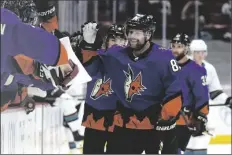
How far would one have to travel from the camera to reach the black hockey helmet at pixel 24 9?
3.47ft

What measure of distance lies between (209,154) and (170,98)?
2.03 meters

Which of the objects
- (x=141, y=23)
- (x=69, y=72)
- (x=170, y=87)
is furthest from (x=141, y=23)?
(x=69, y=72)

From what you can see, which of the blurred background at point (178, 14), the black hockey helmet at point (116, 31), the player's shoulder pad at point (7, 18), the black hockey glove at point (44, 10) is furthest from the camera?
the blurred background at point (178, 14)

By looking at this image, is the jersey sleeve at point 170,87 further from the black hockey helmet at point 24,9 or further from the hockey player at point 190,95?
the black hockey helmet at point 24,9

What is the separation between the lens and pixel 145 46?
224 cm

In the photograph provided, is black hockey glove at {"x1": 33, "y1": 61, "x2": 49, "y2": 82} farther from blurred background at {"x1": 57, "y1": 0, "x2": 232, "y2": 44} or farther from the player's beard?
blurred background at {"x1": 57, "y1": 0, "x2": 232, "y2": 44}

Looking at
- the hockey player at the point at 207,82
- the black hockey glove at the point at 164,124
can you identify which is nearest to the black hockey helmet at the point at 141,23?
the black hockey glove at the point at 164,124

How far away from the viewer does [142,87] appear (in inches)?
88.6

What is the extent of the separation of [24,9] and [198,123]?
2.21m

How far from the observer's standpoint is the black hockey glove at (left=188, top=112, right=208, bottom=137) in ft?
10.5

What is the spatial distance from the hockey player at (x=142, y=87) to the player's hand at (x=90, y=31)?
8.8 inches

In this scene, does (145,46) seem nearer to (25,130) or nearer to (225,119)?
(25,130)

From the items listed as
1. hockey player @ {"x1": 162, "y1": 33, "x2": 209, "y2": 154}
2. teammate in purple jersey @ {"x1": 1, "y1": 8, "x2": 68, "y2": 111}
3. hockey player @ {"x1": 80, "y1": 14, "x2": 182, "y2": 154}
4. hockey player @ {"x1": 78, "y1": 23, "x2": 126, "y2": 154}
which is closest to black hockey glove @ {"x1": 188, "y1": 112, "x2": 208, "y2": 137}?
hockey player @ {"x1": 162, "y1": 33, "x2": 209, "y2": 154}

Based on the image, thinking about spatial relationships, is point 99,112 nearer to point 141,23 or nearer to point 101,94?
point 101,94
